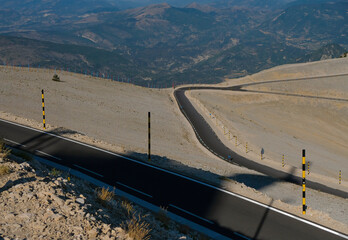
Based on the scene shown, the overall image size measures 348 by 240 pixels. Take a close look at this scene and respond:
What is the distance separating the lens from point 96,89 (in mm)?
50438

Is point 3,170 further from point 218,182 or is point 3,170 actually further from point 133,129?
point 133,129

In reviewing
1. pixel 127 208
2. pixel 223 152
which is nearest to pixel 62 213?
pixel 127 208

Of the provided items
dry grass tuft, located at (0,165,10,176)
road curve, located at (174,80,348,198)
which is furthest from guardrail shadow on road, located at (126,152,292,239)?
dry grass tuft, located at (0,165,10,176)

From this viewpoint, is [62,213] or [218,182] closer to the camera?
[62,213]

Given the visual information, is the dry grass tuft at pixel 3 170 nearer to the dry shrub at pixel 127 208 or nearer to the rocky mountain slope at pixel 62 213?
the rocky mountain slope at pixel 62 213

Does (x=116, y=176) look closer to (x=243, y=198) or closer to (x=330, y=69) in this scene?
(x=243, y=198)

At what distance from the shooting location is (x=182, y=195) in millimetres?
11258

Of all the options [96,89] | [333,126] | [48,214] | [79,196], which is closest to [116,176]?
[79,196]

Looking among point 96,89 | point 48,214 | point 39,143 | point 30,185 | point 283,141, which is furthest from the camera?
point 96,89

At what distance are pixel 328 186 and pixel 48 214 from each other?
2085 centimetres

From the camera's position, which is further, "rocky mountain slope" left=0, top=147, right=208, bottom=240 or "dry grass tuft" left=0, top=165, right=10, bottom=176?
"dry grass tuft" left=0, top=165, right=10, bottom=176

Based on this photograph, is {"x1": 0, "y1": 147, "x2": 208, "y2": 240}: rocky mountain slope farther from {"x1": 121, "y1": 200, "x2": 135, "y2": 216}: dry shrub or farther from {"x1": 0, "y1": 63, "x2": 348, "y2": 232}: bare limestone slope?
{"x1": 0, "y1": 63, "x2": 348, "y2": 232}: bare limestone slope

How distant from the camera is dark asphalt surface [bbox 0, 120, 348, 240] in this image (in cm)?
930

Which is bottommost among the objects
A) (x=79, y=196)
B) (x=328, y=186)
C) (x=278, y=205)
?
(x=328, y=186)
